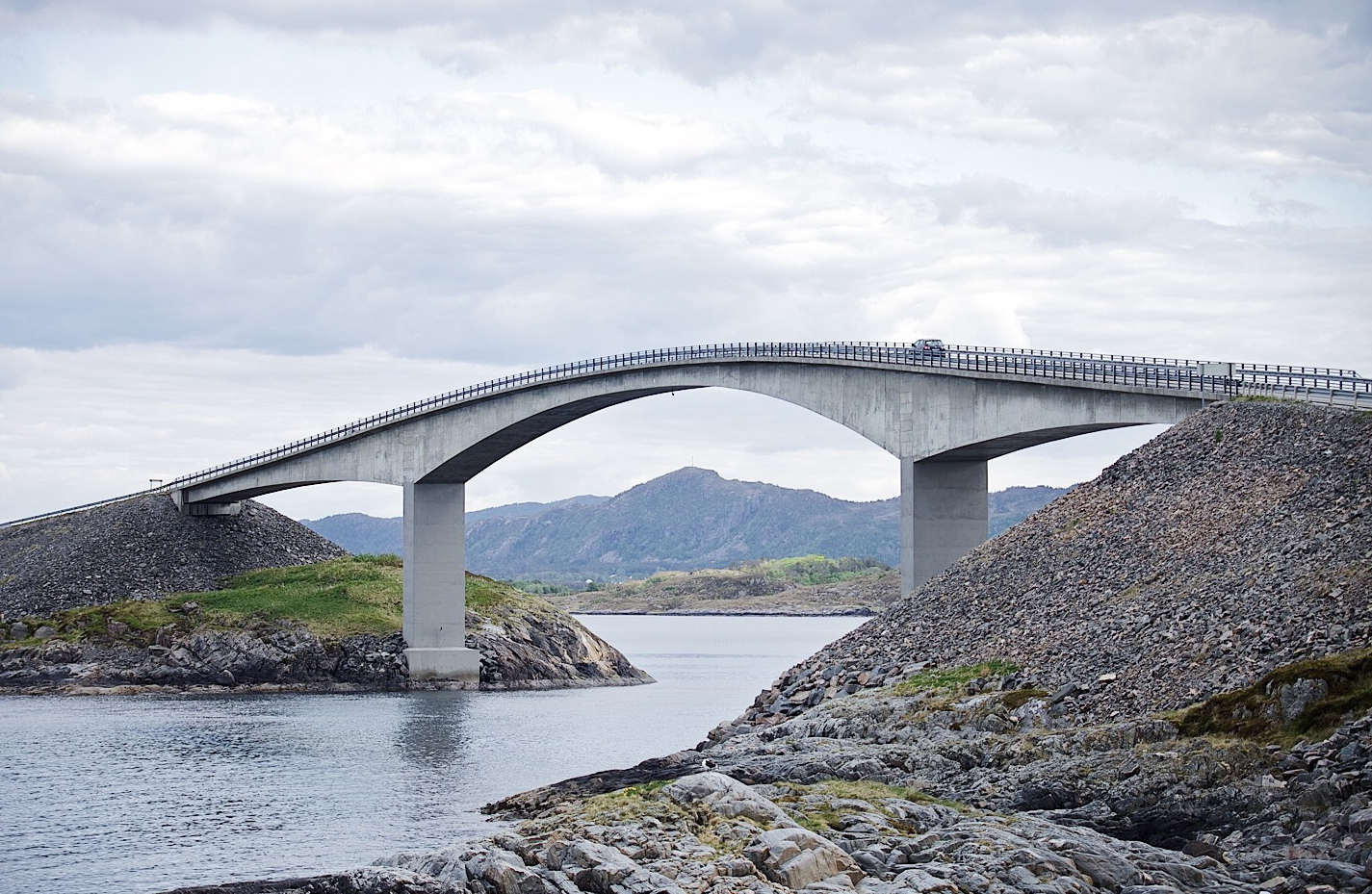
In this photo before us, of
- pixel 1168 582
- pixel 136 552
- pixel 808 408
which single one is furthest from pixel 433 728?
pixel 136 552

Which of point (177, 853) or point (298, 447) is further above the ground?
point (298, 447)

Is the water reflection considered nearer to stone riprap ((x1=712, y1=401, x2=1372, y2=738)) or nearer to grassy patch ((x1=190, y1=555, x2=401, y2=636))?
grassy patch ((x1=190, y1=555, x2=401, y2=636))

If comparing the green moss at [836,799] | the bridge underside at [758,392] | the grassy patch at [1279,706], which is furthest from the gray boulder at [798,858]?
the bridge underside at [758,392]

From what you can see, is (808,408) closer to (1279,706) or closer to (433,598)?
(433,598)

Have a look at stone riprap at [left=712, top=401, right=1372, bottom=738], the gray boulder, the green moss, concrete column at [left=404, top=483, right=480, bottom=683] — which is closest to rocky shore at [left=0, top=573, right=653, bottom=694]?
concrete column at [left=404, top=483, right=480, bottom=683]

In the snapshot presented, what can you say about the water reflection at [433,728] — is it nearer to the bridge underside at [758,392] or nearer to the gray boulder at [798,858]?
the bridge underside at [758,392]

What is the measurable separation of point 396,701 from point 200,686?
13.6m

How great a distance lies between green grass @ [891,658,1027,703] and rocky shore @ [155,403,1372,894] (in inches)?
3.9

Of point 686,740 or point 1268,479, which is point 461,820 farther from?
point 1268,479

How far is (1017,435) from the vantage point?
62.1m

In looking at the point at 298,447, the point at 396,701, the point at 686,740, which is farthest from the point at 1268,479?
the point at 298,447

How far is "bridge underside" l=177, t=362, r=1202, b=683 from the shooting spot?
201ft

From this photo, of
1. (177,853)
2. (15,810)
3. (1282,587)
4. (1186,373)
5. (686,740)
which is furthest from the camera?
(686,740)

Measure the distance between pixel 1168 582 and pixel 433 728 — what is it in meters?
33.1
